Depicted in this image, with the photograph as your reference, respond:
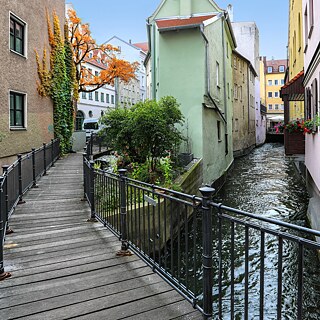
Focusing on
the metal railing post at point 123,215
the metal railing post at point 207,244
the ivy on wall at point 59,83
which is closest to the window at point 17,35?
the ivy on wall at point 59,83

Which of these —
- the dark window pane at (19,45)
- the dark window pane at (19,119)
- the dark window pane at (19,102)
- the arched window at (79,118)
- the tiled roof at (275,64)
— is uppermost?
the tiled roof at (275,64)

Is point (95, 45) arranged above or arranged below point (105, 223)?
above

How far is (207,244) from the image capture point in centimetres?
294

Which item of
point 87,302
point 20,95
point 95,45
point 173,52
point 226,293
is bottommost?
point 226,293

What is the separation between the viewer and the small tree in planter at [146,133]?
10.8 m

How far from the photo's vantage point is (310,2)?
9992 millimetres

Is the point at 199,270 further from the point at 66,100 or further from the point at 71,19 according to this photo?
the point at 71,19

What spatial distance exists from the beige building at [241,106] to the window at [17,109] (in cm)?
1645

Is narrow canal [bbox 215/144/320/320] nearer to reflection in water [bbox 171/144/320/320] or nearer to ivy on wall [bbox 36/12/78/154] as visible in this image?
reflection in water [bbox 171/144/320/320]

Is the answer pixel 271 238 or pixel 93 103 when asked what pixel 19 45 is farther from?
pixel 93 103

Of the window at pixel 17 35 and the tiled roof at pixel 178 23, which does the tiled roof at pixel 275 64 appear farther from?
the window at pixel 17 35

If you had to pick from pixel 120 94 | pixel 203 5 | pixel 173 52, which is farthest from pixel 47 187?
pixel 120 94

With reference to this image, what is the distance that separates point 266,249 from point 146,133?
5.32m

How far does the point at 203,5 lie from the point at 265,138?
112 feet
